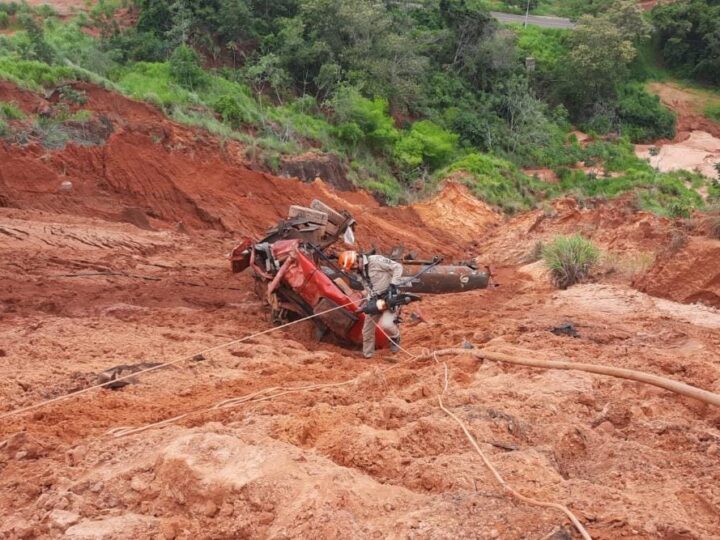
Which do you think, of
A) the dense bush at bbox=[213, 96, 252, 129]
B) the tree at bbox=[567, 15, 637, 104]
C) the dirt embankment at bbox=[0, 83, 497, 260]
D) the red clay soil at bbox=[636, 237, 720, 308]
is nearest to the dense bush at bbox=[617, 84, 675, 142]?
the tree at bbox=[567, 15, 637, 104]

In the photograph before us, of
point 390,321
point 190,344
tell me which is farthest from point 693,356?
point 190,344

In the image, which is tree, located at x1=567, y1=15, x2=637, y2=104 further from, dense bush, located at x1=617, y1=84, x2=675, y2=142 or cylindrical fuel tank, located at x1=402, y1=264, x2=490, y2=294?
cylindrical fuel tank, located at x1=402, y1=264, x2=490, y2=294

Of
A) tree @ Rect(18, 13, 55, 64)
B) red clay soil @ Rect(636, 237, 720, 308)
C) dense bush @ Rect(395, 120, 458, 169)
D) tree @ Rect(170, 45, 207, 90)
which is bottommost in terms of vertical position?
dense bush @ Rect(395, 120, 458, 169)

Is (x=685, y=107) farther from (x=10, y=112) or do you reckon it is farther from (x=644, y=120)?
(x=10, y=112)

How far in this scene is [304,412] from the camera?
539 cm

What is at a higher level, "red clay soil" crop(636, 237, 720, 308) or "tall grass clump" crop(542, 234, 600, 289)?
"red clay soil" crop(636, 237, 720, 308)

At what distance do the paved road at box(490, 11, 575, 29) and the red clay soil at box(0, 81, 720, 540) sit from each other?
31581mm

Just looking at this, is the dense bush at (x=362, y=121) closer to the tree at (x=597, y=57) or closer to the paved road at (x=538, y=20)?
the tree at (x=597, y=57)

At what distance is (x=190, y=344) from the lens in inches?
304

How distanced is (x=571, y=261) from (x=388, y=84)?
617 inches

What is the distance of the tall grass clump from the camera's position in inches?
488

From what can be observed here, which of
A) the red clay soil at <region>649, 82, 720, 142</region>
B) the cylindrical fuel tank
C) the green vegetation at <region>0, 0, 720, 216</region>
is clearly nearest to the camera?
the cylindrical fuel tank

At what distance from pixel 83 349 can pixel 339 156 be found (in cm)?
1467

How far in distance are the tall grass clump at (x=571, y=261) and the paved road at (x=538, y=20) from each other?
30187mm
